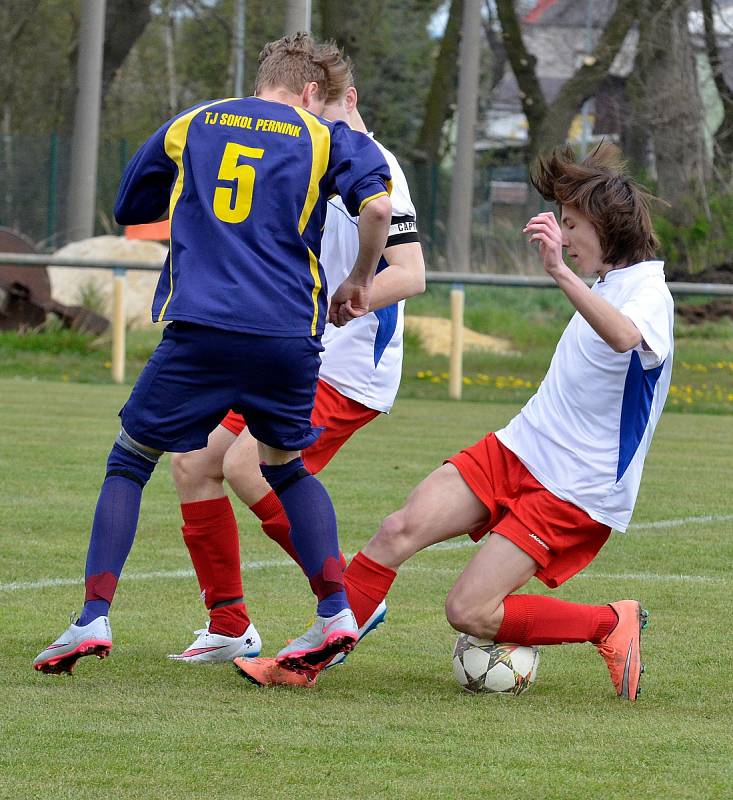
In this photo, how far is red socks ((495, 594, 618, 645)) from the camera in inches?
187

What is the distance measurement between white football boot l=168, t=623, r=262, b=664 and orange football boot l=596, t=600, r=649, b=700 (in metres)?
1.15

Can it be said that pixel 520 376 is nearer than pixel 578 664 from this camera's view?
No

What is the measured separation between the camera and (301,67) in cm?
477

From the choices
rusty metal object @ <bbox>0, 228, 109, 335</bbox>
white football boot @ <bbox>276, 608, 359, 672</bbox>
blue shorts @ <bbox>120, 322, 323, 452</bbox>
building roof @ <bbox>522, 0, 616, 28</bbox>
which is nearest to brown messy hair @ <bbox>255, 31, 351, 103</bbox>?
blue shorts @ <bbox>120, 322, 323, 452</bbox>

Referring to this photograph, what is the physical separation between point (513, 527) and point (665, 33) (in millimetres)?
26309

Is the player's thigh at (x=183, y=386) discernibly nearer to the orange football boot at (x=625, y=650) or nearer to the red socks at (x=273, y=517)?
the red socks at (x=273, y=517)

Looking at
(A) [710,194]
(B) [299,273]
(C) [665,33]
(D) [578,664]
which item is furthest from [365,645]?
(C) [665,33]

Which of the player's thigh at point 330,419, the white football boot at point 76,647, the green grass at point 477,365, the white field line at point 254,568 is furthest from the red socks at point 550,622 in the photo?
the green grass at point 477,365

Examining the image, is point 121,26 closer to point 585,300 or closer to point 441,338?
point 441,338

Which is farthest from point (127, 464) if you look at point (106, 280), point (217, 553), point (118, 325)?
point (106, 280)

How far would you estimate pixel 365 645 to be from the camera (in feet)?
17.5

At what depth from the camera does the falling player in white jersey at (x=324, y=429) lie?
5.11m

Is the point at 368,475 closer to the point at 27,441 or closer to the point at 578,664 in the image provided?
the point at 27,441

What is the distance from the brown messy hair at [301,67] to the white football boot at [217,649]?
1.75 meters
